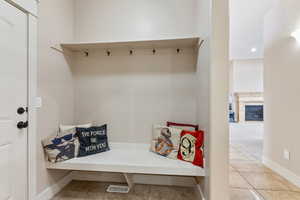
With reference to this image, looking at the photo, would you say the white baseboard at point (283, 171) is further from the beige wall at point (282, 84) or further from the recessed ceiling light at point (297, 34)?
the recessed ceiling light at point (297, 34)

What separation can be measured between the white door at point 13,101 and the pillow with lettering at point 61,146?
0.78 feet

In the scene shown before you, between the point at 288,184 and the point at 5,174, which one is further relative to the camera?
the point at 288,184

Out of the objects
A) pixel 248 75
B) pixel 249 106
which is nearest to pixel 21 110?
pixel 248 75

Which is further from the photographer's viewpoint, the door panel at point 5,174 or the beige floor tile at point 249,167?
the beige floor tile at point 249,167

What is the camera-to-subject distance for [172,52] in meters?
2.24

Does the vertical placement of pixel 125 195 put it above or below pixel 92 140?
below

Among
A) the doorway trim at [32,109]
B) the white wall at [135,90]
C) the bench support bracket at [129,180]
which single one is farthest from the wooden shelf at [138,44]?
the bench support bracket at [129,180]

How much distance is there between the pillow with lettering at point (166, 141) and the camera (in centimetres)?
188

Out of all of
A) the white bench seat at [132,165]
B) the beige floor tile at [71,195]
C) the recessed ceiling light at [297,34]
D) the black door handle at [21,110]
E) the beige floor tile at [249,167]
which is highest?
the recessed ceiling light at [297,34]

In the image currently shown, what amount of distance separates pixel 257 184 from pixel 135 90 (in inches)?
80.8

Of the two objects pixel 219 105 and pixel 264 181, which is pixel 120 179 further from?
pixel 264 181

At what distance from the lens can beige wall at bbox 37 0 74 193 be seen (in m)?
1.73

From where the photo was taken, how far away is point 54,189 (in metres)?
1.92

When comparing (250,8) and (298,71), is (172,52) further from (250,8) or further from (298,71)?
(250,8)
